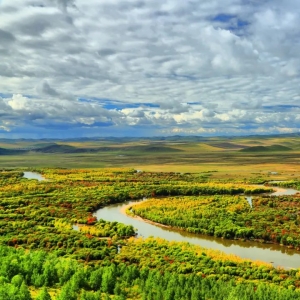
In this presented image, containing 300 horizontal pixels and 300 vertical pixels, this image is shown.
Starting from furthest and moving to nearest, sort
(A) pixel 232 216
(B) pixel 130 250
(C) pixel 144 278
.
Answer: (A) pixel 232 216
(B) pixel 130 250
(C) pixel 144 278

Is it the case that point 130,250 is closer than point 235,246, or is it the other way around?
point 130,250

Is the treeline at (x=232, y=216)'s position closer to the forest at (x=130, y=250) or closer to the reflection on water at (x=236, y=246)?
the forest at (x=130, y=250)

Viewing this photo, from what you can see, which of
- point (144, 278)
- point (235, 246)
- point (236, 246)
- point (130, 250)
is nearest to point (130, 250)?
point (130, 250)

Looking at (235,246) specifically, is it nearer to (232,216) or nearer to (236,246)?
(236,246)

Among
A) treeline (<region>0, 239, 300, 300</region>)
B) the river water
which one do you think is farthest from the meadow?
the river water

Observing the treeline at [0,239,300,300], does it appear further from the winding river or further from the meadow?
the winding river

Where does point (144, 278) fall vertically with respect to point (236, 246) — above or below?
above

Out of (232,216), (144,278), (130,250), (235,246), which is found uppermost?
(232,216)
